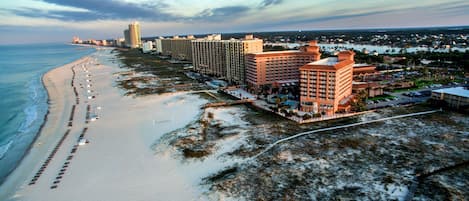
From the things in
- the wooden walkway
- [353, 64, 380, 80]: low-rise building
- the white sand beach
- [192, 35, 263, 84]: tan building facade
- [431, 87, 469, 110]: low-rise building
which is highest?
[192, 35, 263, 84]: tan building facade

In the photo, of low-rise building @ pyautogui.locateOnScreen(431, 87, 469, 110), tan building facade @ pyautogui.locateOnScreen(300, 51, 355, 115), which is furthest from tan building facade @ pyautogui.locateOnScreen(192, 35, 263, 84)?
low-rise building @ pyautogui.locateOnScreen(431, 87, 469, 110)

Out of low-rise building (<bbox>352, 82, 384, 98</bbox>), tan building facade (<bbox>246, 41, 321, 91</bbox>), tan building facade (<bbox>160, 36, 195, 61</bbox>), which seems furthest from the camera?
tan building facade (<bbox>160, 36, 195, 61</bbox>)

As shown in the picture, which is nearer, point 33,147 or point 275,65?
point 33,147

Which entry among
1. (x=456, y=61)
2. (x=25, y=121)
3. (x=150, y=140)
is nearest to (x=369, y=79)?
(x=456, y=61)

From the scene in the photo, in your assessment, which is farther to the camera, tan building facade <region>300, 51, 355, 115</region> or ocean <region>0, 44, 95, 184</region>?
tan building facade <region>300, 51, 355, 115</region>

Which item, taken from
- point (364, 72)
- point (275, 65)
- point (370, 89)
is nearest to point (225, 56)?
point (275, 65)

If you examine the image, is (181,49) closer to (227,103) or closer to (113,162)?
(227,103)

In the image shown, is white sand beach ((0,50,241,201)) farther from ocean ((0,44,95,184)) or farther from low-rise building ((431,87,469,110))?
low-rise building ((431,87,469,110))
